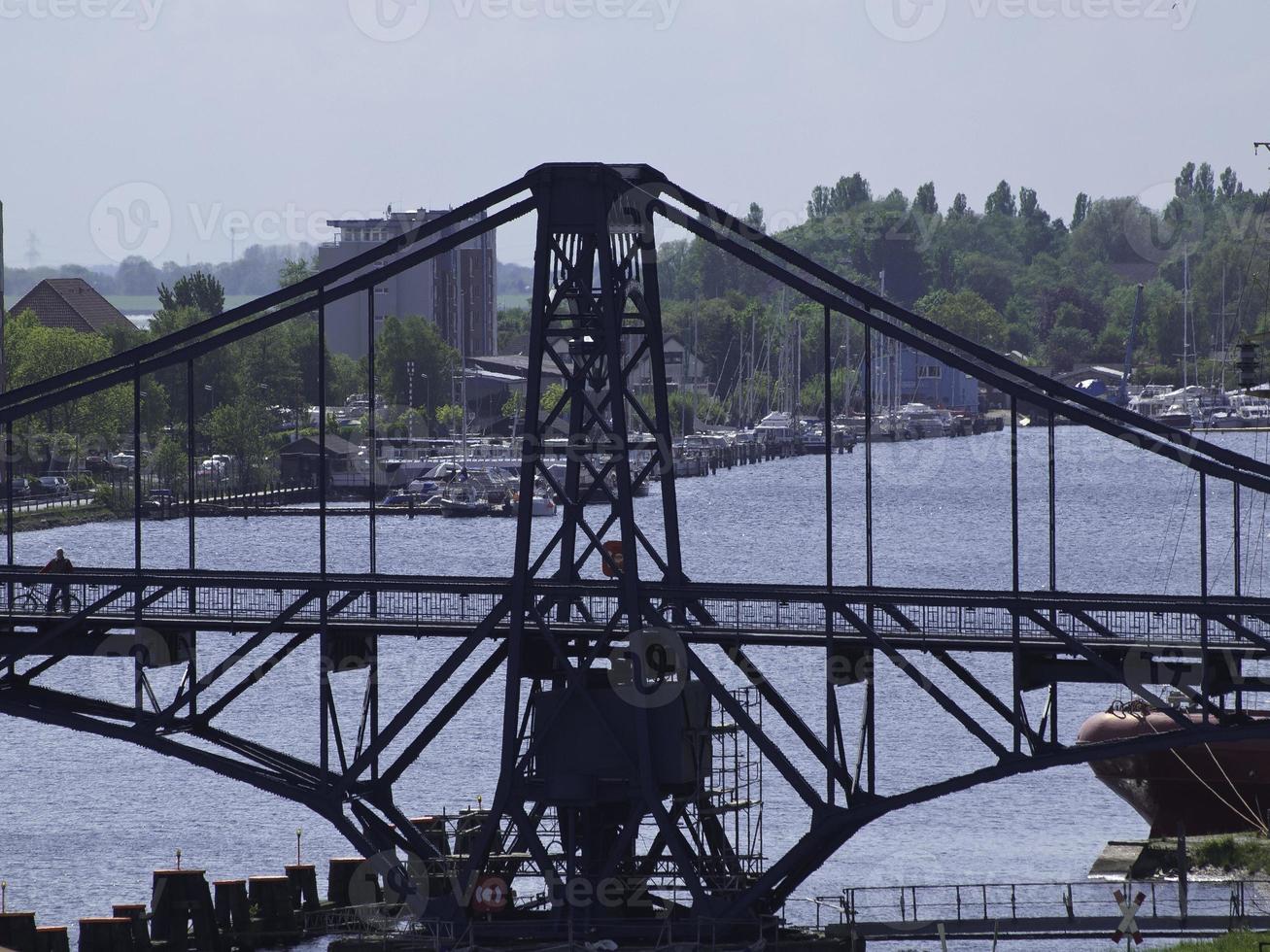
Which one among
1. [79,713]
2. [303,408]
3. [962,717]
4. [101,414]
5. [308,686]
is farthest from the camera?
[303,408]

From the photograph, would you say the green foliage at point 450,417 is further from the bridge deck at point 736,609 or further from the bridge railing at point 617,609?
the bridge deck at point 736,609

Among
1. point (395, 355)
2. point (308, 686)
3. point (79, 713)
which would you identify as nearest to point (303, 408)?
point (395, 355)

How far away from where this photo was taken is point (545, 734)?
43.7 m

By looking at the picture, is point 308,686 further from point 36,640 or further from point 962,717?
point 962,717

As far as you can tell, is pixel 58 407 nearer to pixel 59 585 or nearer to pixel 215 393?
pixel 215 393

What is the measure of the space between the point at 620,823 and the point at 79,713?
40.3 feet

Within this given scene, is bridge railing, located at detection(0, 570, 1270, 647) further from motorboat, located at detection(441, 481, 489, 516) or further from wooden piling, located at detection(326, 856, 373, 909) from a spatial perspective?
motorboat, located at detection(441, 481, 489, 516)

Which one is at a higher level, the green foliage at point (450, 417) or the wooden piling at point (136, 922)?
the green foliage at point (450, 417)

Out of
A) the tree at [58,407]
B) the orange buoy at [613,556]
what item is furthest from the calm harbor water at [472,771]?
the tree at [58,407]

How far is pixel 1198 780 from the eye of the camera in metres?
63.3

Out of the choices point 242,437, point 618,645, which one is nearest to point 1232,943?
point 618,645

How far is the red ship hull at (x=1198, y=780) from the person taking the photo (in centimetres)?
6316

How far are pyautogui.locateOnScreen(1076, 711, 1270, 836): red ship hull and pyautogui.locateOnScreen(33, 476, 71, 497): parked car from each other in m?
110

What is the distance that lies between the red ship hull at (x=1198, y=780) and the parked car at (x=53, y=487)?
A: 362 ft
